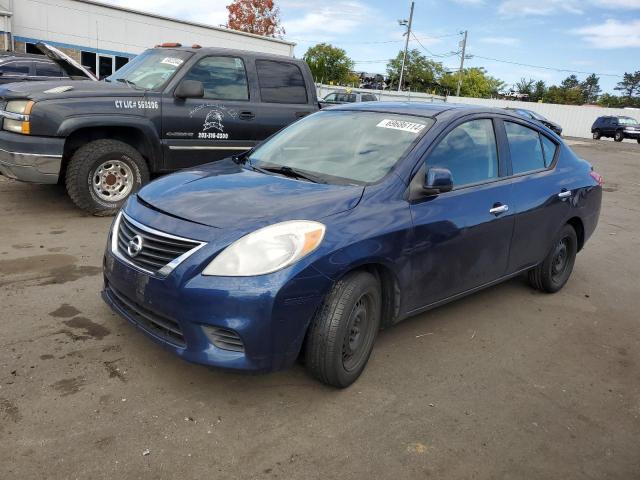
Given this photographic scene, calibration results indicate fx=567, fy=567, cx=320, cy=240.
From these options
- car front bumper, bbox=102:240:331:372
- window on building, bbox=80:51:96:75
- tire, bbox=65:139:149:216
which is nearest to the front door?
car front bumper, bbox=102:240:331:372

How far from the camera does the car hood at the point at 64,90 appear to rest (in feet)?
19.5

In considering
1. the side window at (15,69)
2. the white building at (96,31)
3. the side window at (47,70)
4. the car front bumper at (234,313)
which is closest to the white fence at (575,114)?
the white building at (96,31)

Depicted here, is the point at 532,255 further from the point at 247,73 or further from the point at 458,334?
the point at 247,73

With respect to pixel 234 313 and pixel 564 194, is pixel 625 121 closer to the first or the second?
pixel 564 194

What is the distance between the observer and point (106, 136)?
640 centimetres

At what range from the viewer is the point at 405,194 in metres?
3.44

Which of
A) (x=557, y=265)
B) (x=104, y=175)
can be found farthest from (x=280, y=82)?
(x=557, y=265)

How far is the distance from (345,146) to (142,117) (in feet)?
10.9

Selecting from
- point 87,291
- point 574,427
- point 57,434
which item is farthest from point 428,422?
point 87,291

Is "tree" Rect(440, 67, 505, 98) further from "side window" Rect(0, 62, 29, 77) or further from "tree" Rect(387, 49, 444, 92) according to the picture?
"side window" Rect(0, 62, 29, 77)

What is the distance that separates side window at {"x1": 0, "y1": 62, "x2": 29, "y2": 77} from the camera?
12.3m

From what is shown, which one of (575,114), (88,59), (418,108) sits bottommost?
(418,108)

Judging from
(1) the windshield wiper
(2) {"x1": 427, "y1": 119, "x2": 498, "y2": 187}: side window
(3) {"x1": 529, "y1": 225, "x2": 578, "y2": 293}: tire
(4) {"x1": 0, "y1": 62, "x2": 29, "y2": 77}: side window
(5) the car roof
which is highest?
(4) {"x1": 0, "y1": 62, "x2": 29, "y2": 77}: side window

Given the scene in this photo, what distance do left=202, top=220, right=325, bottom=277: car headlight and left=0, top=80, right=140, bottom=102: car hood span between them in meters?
4.15
